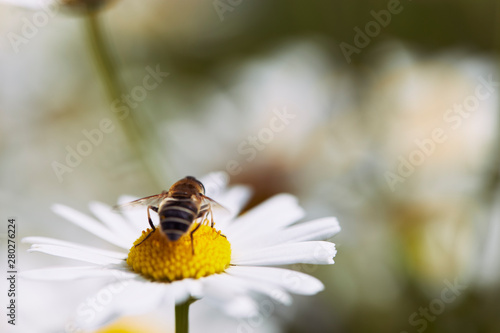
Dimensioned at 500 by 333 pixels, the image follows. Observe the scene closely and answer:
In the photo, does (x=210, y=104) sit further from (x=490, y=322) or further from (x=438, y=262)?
(x=490, y=322)

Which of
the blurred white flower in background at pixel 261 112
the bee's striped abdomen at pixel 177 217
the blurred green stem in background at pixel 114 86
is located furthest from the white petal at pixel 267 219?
the blurred white flower in background at pixel 261 112

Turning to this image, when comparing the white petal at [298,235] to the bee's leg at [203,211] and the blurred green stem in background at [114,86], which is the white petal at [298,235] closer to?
the bee's leg at [203,211]

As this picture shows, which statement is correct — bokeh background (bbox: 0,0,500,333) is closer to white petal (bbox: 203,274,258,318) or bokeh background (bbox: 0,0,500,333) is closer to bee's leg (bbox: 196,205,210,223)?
bee's leg (bbox: 196,205,210,223)

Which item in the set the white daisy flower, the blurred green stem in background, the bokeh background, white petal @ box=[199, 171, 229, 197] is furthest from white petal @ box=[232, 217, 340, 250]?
the blurred green stem in background

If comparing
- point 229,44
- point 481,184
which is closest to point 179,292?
point 481,184

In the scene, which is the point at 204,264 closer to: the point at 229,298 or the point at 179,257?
the point at 179,257
